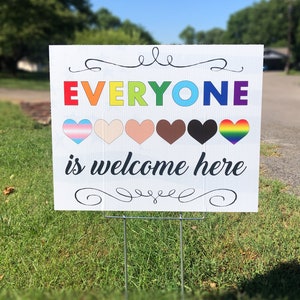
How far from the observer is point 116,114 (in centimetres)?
303

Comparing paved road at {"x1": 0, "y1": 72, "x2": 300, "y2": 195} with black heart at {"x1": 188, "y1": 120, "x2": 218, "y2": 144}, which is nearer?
black heart at {"x1": 188, "y1": 120, "x2": 218, "y2": 144}

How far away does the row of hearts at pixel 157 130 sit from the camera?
2996 millimetres

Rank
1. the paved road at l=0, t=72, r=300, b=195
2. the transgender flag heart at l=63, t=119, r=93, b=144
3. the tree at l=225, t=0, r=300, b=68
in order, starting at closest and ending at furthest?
the transgender flag heart at l=63, t=119, r=93, b=144 → the paved road at l=0, t=72, r=300, b=195 → the tree at l=225, t=0, r=300, b=68

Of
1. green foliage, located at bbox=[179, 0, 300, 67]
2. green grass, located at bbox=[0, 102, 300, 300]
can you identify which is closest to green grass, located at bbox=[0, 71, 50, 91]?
green grass, located at bbox=[0, 102, 300, 300]

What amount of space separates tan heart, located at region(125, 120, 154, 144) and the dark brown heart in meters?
0.06

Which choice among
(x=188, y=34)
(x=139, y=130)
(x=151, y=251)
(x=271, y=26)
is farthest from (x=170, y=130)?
(x=188, y=34)

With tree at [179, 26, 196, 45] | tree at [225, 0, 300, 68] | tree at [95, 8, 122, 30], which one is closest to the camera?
tree at [225, 0, 300, 68]

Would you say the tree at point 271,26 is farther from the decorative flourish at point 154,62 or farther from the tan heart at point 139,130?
the tan heart at point 139,130

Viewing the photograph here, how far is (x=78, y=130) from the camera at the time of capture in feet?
10.0

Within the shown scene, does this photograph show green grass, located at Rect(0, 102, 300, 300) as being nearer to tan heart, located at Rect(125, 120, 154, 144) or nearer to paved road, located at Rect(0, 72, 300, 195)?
paved road, located at Rect(0, 72, 300, 195)

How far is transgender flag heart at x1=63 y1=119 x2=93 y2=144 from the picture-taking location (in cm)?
304

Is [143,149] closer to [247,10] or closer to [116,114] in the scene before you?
[116,114]

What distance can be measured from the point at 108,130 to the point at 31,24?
27.8m

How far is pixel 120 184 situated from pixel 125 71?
2.58 ft
